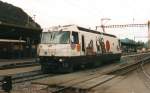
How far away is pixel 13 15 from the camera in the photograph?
67000 mm

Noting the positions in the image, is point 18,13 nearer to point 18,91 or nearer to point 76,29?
point 76,29

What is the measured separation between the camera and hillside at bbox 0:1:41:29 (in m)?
62.7

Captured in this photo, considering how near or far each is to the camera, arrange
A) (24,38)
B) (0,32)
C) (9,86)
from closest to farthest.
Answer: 1. (9,86)
2. (0,32)
3. (24,38)

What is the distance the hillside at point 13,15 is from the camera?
62.7 meters

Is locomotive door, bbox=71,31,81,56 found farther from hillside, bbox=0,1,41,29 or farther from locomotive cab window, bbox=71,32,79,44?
hillside, bbox=0,1,41,29

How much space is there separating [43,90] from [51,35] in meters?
9.36

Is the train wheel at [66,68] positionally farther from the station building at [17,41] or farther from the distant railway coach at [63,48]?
the station building at [17,41]

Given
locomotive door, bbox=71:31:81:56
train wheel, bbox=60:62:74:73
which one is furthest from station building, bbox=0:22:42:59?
train wheel, bbox=60:62:74:73

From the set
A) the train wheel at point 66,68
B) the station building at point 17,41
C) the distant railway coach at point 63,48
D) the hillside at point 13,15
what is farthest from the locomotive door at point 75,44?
the hillside at point 13,15

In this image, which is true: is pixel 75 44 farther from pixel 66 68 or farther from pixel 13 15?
pixel 13 15

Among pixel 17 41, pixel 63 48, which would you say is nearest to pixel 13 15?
pixel 17 41

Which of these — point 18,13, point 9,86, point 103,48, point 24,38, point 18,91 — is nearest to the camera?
point 9,86

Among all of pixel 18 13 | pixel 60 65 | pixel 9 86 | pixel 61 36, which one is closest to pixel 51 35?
pixel 61 36

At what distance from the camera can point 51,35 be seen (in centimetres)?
2347
